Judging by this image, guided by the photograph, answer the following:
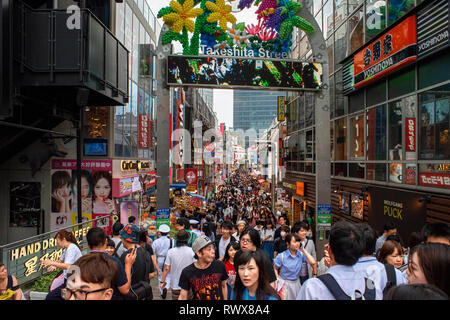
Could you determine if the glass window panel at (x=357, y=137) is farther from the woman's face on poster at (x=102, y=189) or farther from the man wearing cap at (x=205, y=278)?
the woman's face on poster at (x=102, y=189)

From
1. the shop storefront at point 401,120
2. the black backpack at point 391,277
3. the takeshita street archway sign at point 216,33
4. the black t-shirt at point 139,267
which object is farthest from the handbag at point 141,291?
the shop storefront at point 401,120

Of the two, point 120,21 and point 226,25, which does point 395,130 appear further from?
point 120,21

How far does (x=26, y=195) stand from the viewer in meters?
16.2

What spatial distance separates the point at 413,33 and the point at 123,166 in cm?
1453

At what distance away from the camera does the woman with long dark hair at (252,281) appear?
3.33 m

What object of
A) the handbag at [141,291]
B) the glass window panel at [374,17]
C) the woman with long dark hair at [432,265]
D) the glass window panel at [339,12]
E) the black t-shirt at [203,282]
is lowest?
the handbag at [141,291]

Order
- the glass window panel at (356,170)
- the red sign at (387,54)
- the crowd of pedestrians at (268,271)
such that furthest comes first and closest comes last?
1. the glass window panel at (356,170)
2. the red sign at (387,54)
3. the crowd of pedestrians at (268,271)

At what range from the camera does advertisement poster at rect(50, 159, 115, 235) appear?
632 inches

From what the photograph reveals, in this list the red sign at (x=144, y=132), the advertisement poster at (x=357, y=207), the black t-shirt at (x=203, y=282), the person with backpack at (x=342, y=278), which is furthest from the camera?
the red sign at (x=144, y=132)

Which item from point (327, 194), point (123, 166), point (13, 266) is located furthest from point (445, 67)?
point (123, 166)

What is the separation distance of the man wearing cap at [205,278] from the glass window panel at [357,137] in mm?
11117

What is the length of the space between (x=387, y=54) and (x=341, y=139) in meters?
5.55

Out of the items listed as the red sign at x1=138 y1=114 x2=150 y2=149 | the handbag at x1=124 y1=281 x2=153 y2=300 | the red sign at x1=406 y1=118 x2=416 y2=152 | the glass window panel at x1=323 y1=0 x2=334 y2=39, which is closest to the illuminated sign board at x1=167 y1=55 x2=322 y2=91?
the red sign at x1=406 y1=118 x2=416 y2=152
